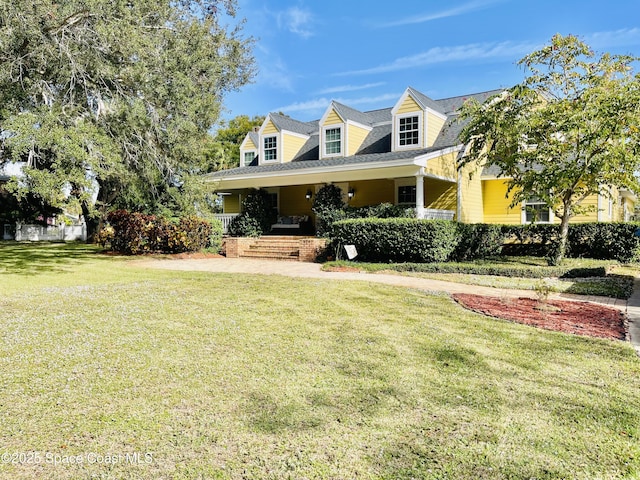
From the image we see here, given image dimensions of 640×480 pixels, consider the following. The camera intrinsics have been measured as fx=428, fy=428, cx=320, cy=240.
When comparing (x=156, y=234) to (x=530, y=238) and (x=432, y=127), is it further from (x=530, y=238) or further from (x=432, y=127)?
(x=530, y=238)

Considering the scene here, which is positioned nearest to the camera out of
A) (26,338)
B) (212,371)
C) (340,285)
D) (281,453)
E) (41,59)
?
(281,453)

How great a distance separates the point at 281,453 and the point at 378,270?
31.3ft

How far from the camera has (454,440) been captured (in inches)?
112

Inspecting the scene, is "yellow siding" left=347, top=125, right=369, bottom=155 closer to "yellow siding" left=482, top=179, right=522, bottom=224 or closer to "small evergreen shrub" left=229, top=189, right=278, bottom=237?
"small evergreen shrub" left=229, top=189, right=278, bottom=237

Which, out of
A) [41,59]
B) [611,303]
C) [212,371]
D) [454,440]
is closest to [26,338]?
[212,371]

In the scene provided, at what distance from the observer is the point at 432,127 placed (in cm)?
1811

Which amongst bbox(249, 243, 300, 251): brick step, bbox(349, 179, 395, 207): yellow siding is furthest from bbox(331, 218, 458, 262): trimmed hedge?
bbox(349, 179, 395, 207): yellow siding

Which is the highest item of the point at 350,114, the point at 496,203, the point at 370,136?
the point at 350,114

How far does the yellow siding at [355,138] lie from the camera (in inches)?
770

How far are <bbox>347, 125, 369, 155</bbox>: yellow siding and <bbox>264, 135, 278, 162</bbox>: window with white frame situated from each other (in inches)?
162

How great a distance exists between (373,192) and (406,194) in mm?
1623

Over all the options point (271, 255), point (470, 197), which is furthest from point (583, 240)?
point (271, 255)

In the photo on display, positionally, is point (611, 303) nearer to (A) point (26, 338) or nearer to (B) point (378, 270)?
(B) point (378, 270)

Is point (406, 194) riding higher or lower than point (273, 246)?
higher
